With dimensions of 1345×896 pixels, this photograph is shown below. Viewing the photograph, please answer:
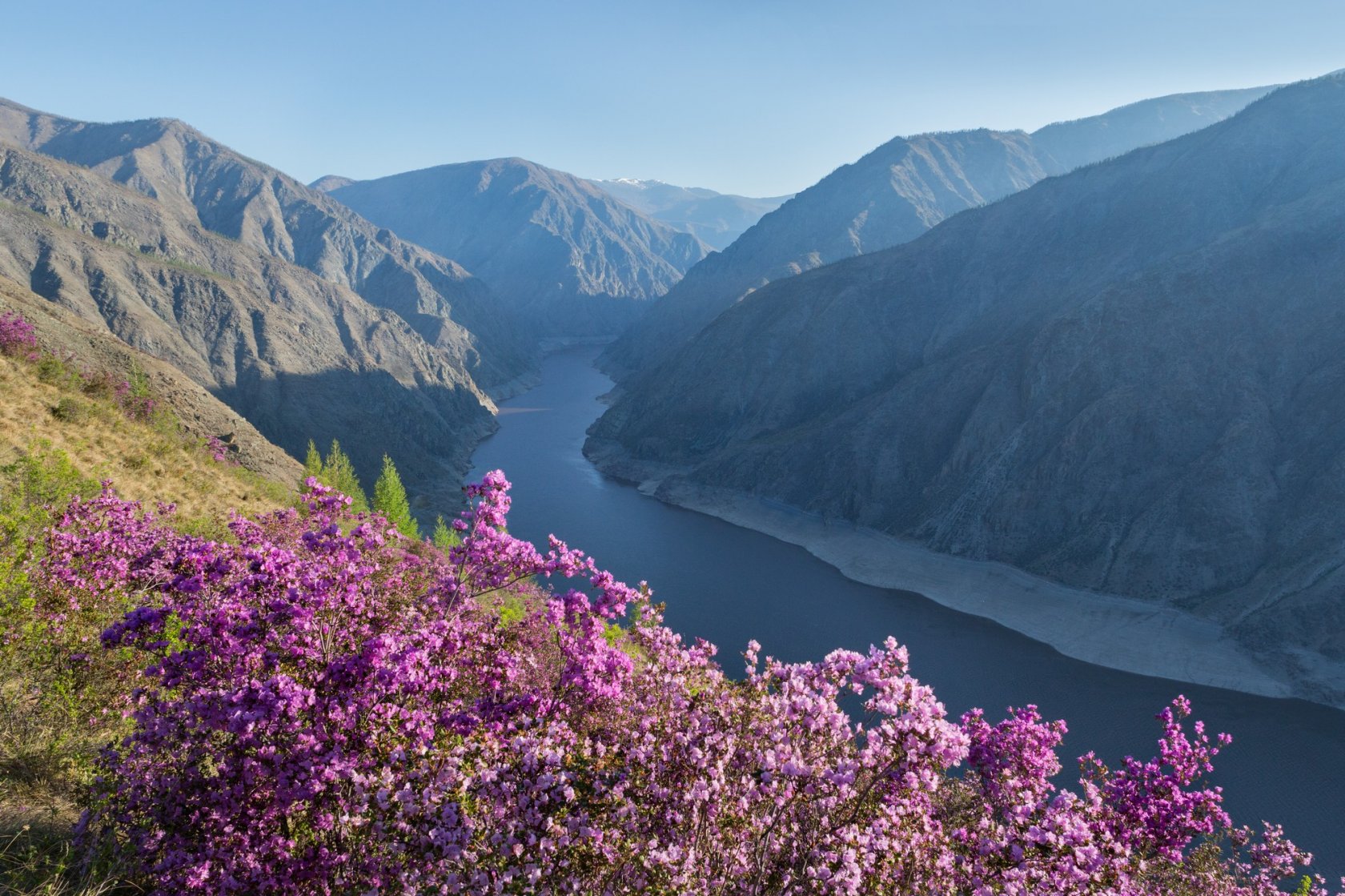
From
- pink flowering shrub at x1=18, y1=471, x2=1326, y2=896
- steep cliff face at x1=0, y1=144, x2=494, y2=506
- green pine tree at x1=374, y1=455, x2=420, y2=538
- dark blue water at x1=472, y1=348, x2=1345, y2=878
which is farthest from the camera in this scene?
steep cliff face at x1=0, y1=144, x2=494, y2=506

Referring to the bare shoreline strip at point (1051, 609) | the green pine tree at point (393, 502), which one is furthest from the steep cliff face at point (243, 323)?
the bare shoreline strip at point (1051, 609)

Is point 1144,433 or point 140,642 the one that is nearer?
point 140,642

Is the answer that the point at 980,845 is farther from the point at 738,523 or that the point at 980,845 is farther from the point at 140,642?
the point at 738,523

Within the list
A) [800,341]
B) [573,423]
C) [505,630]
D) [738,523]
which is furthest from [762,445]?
[505,630]

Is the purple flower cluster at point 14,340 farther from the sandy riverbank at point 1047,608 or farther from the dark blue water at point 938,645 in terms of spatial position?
the sandy riverbank at point 1047,608

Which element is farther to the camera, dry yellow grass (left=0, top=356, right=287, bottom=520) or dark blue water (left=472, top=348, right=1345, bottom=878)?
dark blue water (left=472, top=348, right=1345, bottom=878)

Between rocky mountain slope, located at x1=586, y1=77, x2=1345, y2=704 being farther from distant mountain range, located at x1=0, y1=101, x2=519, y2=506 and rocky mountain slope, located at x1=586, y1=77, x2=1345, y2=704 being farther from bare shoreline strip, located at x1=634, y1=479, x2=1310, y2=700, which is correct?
distant mountain range, located at x1=0, y1=101, x2=519, y2=506

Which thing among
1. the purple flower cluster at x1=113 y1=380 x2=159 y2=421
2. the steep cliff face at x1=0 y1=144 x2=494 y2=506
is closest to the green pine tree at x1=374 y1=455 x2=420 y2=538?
the purple flower cluster at x1=113 y1=380 x2=159 y2=421
